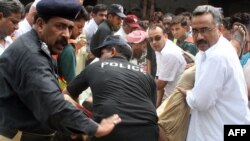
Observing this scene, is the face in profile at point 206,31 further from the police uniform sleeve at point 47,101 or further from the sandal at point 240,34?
the police uniform sleeve at point 47,101

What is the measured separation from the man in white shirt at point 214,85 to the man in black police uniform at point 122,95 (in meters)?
0.36

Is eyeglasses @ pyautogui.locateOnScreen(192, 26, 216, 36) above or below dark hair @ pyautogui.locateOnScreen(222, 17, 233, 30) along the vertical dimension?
above

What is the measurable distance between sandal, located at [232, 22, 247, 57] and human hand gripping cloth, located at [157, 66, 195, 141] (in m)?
0.80

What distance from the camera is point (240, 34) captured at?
15.7 feet

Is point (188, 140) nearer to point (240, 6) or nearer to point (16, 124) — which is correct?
point (16, 124)

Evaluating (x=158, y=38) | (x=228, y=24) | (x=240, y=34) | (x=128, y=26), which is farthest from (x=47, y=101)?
(x=128, y=26)

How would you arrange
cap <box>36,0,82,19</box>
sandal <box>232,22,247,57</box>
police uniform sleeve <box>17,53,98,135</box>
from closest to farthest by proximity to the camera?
1. police uniform sleeve <box>17,53,98,135</box>
2. cap <box>36,0,82,19</box>
3. sandal <box>232,22,247,57</box>

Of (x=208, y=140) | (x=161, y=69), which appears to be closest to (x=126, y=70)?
(x=208, y=140)

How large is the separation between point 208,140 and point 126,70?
2.77 feet

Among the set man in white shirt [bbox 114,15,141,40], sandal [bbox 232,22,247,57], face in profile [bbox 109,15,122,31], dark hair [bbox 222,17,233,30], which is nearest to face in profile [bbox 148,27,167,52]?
dark hair [bbox 222,17,233,30]

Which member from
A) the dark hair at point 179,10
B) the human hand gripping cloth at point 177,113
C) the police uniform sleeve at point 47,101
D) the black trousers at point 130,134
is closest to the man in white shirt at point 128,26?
the human hand gripping cloth at point 177,113

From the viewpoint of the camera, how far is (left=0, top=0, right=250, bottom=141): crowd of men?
2.69 metres

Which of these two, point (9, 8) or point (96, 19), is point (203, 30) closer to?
point (9, 8)

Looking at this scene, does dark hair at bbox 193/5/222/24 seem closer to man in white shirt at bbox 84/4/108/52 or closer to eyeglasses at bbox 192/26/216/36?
eyeglasses at bbox 192/26/216/36
